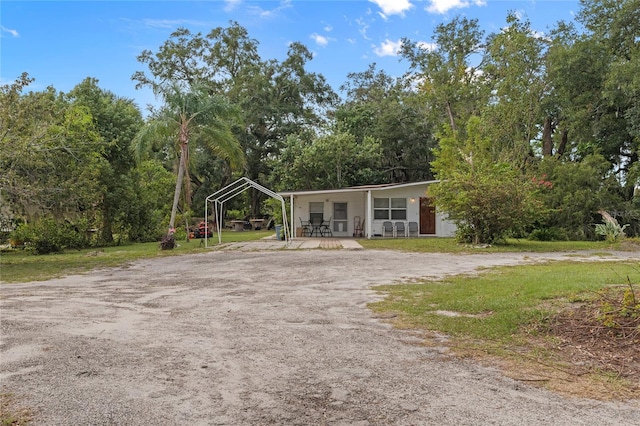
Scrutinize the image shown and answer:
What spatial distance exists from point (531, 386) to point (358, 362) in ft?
4.07

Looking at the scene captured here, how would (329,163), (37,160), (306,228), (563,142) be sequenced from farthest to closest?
(329,163)
(563,142)
(306,228)
(37,160)

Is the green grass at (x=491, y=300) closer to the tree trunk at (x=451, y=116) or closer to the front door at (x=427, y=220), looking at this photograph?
the front door at (x=427, y=220)

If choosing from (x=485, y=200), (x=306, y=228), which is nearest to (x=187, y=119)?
(x=306, y=228)

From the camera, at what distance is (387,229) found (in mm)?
20172

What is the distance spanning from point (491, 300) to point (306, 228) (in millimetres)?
16032

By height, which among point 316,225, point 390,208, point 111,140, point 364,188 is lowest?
point 316,225

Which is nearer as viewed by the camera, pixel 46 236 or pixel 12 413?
pixel 12 413

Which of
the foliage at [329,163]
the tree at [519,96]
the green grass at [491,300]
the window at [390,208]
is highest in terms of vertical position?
the tree at [519,96]

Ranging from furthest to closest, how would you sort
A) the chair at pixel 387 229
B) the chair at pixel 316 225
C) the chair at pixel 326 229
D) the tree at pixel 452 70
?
the tree at pixel 452 70
the chair at pixel 316 225
the chair at pixel 326 229
the chair at pixel 387 229

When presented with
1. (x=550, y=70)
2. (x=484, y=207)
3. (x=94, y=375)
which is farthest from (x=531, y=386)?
(x=550, y=70)

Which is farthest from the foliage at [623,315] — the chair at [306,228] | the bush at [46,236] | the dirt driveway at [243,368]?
the chair at [306,228]

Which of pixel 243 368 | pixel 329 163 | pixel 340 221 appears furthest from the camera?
pixel 329 163

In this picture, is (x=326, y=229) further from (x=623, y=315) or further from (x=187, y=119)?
(x=623, y=315)

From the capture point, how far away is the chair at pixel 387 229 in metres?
20.1
